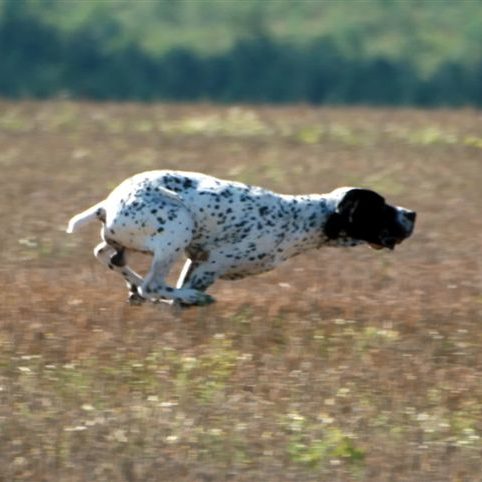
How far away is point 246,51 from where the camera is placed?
127 ft

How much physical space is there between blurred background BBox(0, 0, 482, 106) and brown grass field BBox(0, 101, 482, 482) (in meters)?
18.6

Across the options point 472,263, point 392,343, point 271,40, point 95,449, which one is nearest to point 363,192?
point 392,343

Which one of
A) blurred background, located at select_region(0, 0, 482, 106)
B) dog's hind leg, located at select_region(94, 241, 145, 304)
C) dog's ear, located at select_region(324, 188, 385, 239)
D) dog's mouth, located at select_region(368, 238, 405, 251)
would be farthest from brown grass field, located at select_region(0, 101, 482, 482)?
blurred background, located at select_region(0, 0, 482, 106)

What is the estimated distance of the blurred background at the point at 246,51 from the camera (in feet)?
116

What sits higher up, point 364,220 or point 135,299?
point 364,220

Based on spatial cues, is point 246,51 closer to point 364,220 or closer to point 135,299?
point 364,220

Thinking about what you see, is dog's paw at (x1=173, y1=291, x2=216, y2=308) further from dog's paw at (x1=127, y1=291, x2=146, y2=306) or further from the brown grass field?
dog's paw at (x1=127, y1=291, x2=146, y2=306)

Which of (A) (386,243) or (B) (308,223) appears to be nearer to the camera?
(B) (308,223)

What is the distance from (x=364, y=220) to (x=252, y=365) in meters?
2.25

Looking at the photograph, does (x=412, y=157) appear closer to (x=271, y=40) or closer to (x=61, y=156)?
(x=61, y=156)

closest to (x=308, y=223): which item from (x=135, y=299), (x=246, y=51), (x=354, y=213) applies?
(x=354, y=213)

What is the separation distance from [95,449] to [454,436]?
1.55 m

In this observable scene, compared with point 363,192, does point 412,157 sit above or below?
below

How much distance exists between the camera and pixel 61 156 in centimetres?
2077
